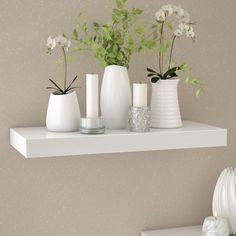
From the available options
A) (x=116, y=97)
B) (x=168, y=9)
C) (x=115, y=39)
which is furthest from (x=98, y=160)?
(x=168, y=9)

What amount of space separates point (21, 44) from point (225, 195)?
0.67 metres

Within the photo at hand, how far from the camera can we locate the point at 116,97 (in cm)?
134

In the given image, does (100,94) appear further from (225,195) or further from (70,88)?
(225,195)

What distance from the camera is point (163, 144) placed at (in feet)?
4.32

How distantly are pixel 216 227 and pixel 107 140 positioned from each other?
389mm

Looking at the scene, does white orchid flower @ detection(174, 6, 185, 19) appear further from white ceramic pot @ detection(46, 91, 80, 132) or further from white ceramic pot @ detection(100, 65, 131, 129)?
white ceramic pot @ detection(46, 91, 80, 132)

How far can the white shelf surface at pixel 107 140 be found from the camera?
3.99ft

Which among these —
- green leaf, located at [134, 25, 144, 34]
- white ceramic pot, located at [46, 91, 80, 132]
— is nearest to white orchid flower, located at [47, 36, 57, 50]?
white ceramic pot, located at [46, 91, 80, 132]

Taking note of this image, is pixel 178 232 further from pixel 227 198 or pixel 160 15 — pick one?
pixel 160 15

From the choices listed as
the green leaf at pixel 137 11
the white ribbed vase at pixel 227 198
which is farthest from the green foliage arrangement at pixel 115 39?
the white ribbed vase at pixel 227 198

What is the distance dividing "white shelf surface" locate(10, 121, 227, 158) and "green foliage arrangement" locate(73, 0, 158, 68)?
0.18 metres

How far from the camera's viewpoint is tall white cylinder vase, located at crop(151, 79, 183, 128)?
137cm

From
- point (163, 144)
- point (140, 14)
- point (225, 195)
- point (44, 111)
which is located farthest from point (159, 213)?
point (140, 14)

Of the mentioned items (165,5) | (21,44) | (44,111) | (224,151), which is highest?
(165,5)
